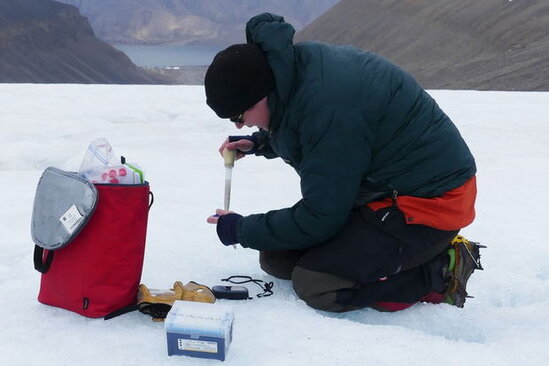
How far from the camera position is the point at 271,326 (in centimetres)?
188

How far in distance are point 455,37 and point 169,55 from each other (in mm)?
106856

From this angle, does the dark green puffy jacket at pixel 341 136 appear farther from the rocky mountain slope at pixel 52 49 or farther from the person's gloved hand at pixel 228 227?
the rocky mountain slope at pixel 52 49

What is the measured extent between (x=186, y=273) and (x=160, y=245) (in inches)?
12.8

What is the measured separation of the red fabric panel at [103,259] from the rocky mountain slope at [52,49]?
72.7 metres

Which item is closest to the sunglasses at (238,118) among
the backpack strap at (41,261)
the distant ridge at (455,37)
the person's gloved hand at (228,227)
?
the person's gloved hand at (228,227)

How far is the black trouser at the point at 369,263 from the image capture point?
1.95 metres

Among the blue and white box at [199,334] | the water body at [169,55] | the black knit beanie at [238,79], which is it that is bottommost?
the water body at [169,55]

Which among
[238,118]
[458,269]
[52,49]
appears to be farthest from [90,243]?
[52,49]

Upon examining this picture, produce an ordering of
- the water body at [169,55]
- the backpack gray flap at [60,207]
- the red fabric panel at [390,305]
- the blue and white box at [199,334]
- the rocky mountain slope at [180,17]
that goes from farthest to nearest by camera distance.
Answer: the rocky mountain slope at [180,17], the water body at [169,55], the red fabric panel at [390,305], the backpack gray flap at [60,207], the blue and white box at [199,334]

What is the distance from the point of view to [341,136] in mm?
1723

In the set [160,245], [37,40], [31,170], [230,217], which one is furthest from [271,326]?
[37,40]

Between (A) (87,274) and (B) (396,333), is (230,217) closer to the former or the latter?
(A) (87,274)

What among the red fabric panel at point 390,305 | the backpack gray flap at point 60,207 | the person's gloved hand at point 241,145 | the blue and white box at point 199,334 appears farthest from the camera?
the person's gloved hand at point 241,145

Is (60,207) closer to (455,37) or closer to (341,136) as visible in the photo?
(341,136)
